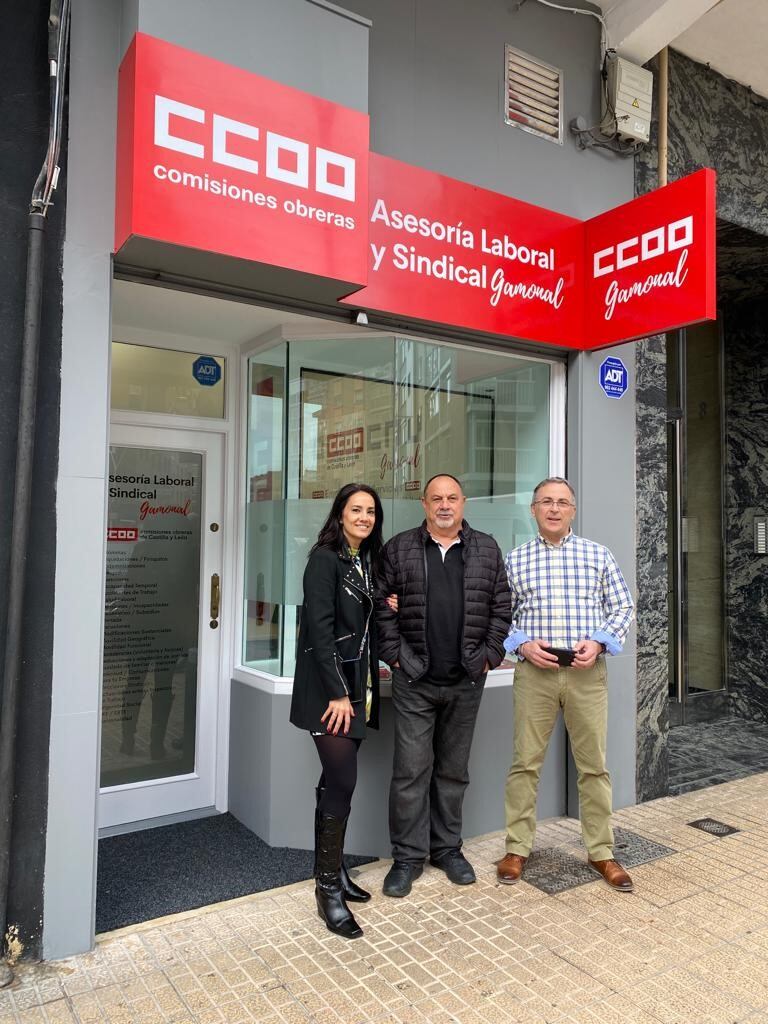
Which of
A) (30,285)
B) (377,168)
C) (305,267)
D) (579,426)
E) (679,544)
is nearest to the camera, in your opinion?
(30,285)

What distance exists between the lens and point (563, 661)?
3740mm

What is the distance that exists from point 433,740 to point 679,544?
158 inches

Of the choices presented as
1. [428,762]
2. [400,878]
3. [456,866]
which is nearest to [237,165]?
[428,762]

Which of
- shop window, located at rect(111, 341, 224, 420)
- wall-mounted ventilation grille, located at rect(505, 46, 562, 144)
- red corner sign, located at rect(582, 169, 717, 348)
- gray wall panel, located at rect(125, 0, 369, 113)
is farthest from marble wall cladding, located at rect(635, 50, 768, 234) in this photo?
shop window, located at rect(111, 341, 224, 420)

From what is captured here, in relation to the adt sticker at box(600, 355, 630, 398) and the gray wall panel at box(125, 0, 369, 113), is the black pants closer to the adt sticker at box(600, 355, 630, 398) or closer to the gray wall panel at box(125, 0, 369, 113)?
the adt sticker at box(600, 355, 630, 398)

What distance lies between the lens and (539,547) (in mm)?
3926

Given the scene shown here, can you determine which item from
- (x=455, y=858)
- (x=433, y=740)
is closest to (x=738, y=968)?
(x=455, y=858)

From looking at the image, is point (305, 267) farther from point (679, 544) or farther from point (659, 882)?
point (679, 544)

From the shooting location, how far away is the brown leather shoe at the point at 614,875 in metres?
3.63

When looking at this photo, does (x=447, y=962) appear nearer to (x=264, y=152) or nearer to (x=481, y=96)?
(x=264, y=152)

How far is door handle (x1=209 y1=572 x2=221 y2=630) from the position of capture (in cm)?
452

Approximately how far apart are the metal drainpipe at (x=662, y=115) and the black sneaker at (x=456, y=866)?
426 centimetres

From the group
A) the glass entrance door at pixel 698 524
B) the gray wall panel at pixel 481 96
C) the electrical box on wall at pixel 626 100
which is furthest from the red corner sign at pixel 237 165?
the glass entrance door at pixel 698 524

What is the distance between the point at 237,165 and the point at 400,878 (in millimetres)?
3218
